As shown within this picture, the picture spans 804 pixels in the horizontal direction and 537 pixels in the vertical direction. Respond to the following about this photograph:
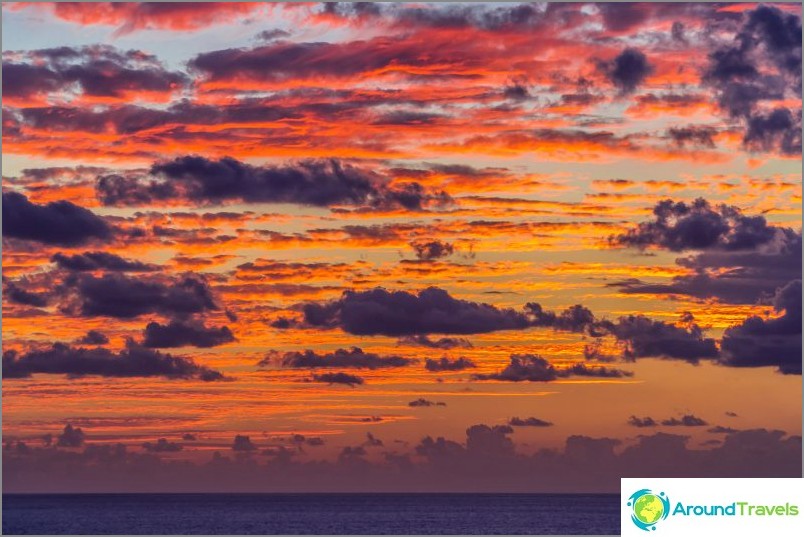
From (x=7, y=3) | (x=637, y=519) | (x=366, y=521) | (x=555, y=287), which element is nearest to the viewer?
(x=637, y=519)

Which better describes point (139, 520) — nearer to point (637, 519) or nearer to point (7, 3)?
point (7, 3)

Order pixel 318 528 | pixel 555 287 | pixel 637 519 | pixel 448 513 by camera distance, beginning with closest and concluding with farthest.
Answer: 1. pixel 637 519
2. pixel 555 287
3. pixel 318 528
4. pixel 448 513


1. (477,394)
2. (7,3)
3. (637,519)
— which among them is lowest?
(637,519)

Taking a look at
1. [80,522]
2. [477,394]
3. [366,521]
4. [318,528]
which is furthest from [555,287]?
[80,522]

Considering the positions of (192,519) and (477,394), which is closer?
(477,394)

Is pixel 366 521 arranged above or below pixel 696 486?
above

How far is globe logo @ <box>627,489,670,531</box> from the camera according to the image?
42625 millimetres

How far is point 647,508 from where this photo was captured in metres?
42.7

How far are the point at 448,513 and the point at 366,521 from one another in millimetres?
20350

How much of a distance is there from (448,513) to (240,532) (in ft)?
134

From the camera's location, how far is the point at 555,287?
285 feet

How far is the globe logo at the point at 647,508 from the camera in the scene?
42.6 meters

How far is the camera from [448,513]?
19800 cm

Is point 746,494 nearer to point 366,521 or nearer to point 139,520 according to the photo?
point 366,521
